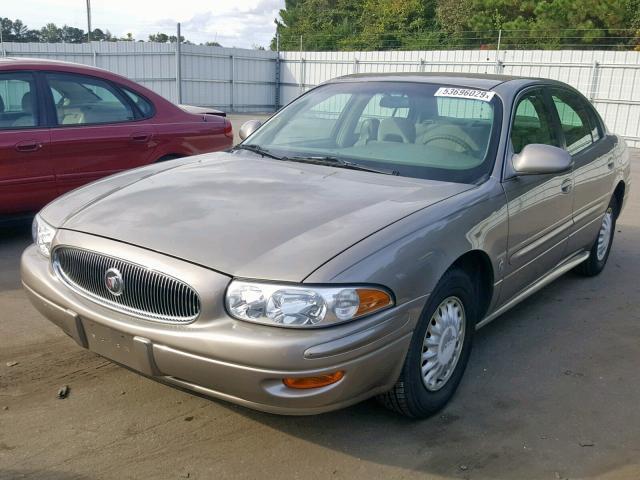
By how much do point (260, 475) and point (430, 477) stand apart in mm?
697

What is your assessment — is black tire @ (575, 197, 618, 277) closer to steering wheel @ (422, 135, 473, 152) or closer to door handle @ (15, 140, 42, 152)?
steering wheel @ (422, 135, 473, 152)

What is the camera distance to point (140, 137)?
623 cm

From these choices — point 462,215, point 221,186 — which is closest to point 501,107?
point 462,215

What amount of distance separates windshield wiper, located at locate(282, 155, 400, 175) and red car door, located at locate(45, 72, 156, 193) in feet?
8.65

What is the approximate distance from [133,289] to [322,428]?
42.5 inches

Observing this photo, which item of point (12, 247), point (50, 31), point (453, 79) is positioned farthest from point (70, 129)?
point (50, 31)

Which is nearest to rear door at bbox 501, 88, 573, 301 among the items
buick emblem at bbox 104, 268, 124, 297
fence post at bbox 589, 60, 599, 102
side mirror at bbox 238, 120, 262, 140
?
side mirror at bbox 238, 120, 262, 140

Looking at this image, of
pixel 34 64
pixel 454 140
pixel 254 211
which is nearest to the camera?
pixel 254 211

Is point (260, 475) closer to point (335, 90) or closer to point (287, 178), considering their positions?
point (287, 178)

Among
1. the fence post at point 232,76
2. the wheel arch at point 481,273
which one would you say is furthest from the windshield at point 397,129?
the fence post at point 232,76

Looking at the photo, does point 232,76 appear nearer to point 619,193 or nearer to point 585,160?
point 619,193

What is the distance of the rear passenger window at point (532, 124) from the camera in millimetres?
3961

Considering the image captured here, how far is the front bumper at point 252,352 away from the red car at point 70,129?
10.3 ft

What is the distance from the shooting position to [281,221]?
9.58 ft
